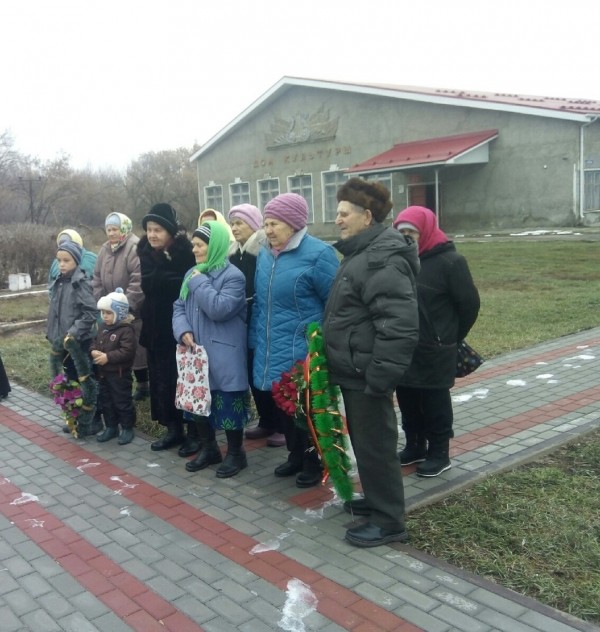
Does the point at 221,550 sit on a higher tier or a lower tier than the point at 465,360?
lower

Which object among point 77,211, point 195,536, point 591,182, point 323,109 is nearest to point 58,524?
point 195,536

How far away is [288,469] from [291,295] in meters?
1.23

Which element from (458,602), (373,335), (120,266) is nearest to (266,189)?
(120,266)

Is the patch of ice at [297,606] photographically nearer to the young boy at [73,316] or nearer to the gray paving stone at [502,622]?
the gray paving stone at [502,622]

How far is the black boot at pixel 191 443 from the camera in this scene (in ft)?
16.9

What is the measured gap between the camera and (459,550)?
3484mm

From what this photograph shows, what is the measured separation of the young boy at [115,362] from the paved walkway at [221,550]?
0.21 m

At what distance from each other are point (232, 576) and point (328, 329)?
1.33 metres

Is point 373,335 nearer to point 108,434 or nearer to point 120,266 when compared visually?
point 108,434

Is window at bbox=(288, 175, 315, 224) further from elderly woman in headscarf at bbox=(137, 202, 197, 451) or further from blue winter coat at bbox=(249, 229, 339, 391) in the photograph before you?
→ blue winter coat at bbox=(249, 229, 339, 391)

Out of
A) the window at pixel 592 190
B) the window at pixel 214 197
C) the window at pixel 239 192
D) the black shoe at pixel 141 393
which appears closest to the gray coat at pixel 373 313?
the black shoe at pixel 141 393

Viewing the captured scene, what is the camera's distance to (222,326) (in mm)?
4613

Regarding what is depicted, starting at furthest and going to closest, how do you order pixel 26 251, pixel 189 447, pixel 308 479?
pixel 26 251 → pixel 189 447 → pixel 308 479

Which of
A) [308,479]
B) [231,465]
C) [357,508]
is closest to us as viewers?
[357,508]
